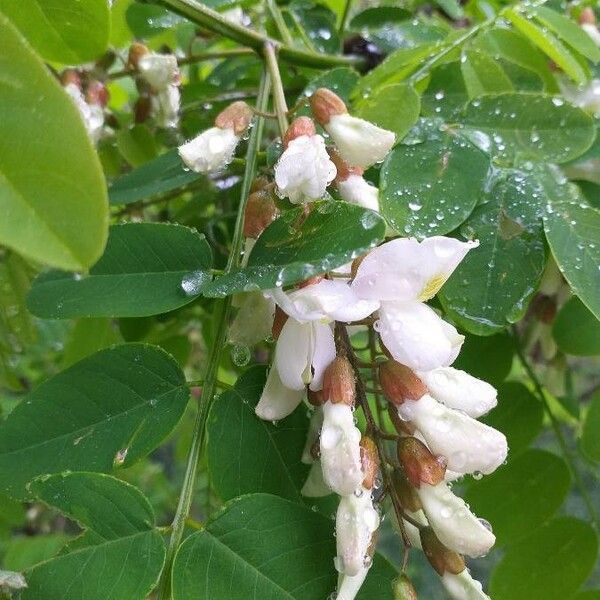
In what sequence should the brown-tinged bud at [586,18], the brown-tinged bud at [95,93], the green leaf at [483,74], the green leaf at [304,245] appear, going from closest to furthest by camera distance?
the green leaf at [304,245] → the green leaf at [483,74] → the brown-tinged bud at [95,93] → the brown-tinged bud at [586,18]

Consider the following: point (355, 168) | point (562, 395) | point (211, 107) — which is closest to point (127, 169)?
point (211, 107)

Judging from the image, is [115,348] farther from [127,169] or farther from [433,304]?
[127,169]

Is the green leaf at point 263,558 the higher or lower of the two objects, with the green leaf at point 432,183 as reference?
lower

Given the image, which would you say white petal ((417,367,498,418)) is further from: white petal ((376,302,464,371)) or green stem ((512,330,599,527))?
green stem ((512,330,599,527))

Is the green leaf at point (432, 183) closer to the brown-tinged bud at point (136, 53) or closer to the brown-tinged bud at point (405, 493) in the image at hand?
the brown-tinged bud at point (405, 493)

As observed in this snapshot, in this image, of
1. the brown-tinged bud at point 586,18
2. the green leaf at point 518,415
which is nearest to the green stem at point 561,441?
the green leaf at point 518,415

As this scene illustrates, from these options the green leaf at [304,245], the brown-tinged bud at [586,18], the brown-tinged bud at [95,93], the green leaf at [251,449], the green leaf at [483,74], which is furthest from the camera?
the brown-tinged bud at [586,18]

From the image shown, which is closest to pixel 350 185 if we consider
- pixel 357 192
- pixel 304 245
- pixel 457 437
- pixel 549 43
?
pixel 357 192

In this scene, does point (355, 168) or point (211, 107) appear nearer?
point (355, 168)
